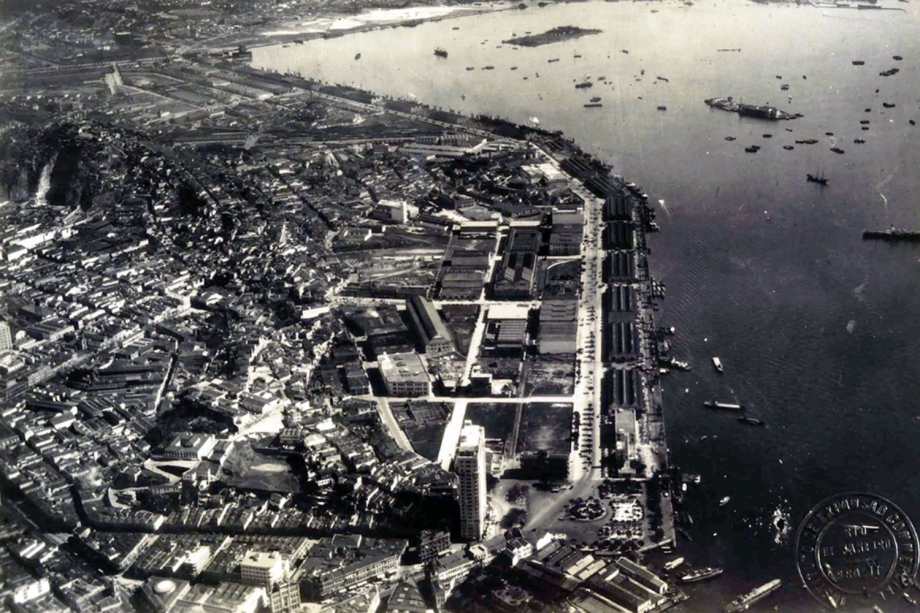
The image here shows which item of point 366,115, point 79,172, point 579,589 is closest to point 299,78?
point 366,115

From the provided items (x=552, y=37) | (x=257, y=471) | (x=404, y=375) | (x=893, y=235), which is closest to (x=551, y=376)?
(x=404, y=375)

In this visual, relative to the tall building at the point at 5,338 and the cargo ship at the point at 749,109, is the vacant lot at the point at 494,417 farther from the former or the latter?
the cargo ship at the point at 749,109

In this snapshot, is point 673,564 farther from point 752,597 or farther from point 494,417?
point 494,417

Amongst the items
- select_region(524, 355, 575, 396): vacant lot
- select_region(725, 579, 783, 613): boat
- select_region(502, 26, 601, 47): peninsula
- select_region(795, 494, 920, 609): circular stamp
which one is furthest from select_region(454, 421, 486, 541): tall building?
select_region(502, 26, 601, 47): peninsula

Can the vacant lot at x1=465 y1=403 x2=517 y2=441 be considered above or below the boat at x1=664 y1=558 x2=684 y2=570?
below

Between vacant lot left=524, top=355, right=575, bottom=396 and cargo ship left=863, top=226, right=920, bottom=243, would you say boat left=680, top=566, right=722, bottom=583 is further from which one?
cargo ship left=863, top=226, right=920, bottom=243

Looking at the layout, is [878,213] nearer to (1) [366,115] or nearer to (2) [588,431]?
(2) [588,431]
